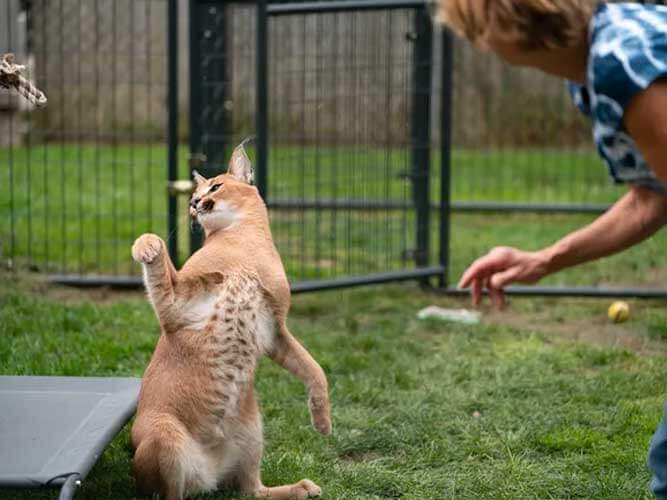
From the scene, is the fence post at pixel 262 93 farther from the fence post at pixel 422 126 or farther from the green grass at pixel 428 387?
the fence post at pixel 422 126

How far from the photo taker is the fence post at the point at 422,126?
6398mm

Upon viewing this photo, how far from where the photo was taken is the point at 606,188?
32.6ft

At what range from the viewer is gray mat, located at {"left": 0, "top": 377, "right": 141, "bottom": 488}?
2895 mm

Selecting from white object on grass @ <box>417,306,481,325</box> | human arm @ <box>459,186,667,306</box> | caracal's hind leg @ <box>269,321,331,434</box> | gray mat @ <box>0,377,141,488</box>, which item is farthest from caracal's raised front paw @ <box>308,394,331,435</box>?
white object on grass @ <box>417,306,481,325</box>

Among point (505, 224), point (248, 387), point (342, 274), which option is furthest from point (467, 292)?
point (248, 387)

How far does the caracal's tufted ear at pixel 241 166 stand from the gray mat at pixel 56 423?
2.56 ft

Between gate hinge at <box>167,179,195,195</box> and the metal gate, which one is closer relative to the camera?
gate hinge at <box>167,179,195,195</box>

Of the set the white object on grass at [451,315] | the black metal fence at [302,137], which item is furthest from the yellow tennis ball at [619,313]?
the white object on grass at [451,315]

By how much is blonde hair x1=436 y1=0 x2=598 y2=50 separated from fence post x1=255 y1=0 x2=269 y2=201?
3363mm

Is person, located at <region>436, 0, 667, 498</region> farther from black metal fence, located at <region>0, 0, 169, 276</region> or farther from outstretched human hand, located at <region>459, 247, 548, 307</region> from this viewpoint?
black metal fence, located at <region>0, 0, 169, 276</region>

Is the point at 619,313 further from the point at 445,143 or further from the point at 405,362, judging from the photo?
the point at 405,362

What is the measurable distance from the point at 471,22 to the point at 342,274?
4632 mm

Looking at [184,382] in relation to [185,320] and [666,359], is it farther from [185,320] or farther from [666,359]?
[666,359]

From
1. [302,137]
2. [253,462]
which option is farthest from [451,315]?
[253,462]
